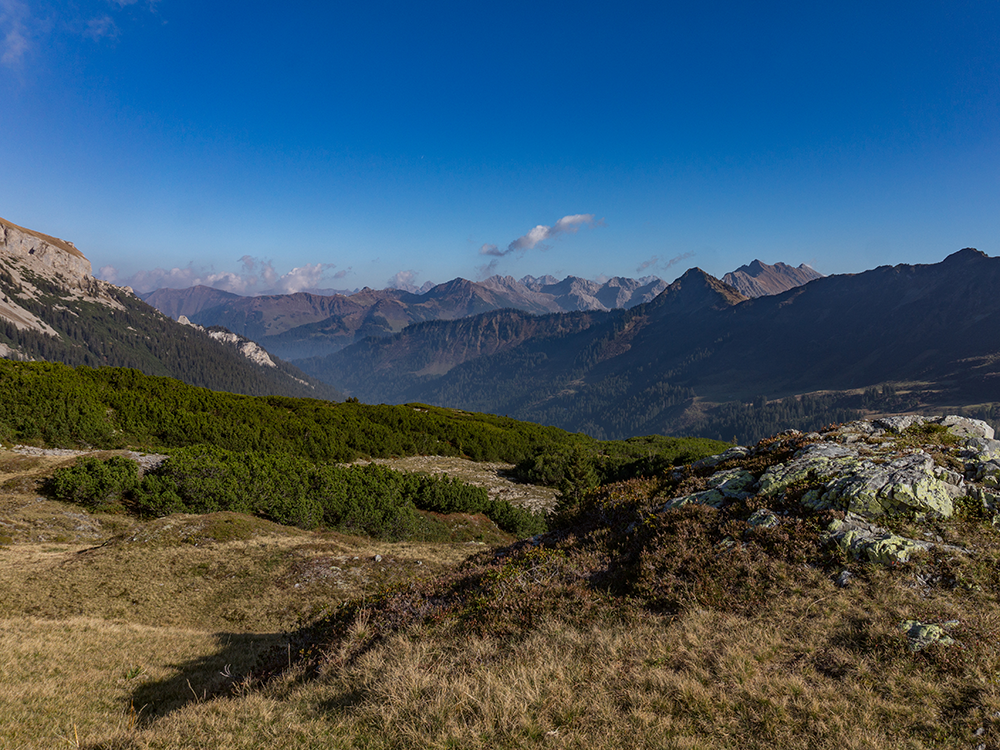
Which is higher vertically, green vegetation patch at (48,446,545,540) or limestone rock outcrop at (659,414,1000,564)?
limestone rock outcrop at (659,414,1000,564)

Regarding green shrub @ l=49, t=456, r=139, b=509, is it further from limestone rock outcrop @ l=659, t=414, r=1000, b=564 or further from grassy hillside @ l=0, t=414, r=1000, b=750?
limestone rock outcrop @ l=659, t=414, r=1000, b=564

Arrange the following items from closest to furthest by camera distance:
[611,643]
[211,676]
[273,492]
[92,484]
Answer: [611,643], [211,676], [92,484], [273,492]

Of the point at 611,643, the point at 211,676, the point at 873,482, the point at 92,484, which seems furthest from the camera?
the point at 92,484

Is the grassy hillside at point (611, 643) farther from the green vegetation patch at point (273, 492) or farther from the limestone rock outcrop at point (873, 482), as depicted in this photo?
the green vegetation patch at point (273, 492)

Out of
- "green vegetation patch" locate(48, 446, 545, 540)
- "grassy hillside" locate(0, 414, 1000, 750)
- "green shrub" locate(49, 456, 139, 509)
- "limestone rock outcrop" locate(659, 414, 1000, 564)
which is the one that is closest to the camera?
"grassy hillside" locate(0, 414, 1000, 750)

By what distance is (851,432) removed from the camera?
44.7ft

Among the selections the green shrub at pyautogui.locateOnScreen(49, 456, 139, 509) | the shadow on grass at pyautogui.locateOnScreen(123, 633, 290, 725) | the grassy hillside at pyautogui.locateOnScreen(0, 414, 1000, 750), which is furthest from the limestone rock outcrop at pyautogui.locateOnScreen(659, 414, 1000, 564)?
the green shrub at pyautogui.locateOnScreen(49, 456, 139, 509)

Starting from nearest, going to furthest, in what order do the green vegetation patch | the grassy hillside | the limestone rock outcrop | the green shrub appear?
1. the grassy hillside
2. the limestone rock outcrop
3. the green shrub
4. the green vegetation patch

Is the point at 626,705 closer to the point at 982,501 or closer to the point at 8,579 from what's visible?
the point at 982,501

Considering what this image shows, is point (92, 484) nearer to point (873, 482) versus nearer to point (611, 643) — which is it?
point (611, 643)

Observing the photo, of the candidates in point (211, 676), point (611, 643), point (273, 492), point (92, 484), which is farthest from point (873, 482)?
point (92, 484)

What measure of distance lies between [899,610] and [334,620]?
11.0 metres

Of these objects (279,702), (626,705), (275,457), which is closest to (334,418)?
(275,457)

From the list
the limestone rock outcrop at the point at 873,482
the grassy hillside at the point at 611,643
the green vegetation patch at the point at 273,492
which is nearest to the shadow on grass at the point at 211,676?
the grassy hillside at the point at 611,643
